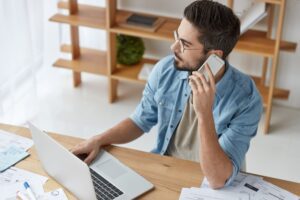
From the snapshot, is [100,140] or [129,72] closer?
[100,140]

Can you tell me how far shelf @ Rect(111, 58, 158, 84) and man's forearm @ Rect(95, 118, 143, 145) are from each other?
1408 millimetres

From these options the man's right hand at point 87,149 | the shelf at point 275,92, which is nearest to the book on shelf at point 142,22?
the shelf at point 275,92

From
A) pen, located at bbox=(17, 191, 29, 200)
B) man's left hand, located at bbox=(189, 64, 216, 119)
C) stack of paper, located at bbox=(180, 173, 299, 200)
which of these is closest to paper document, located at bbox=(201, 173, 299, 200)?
stack of paper, located at bbox=(180, 173, 299, 200)

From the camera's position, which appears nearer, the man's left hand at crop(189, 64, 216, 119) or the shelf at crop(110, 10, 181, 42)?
the man's left hand at crop(189, 64, 216, 119)

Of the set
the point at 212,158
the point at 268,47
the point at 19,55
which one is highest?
the point at 212,158

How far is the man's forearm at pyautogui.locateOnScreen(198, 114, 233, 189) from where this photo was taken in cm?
176

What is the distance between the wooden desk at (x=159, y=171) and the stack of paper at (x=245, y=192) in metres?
0.03

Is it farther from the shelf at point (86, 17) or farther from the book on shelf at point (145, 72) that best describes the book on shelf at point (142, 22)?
the book on shelf at point (145, 72)

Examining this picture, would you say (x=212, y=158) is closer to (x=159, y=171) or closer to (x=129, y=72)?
(x=159, y=171)

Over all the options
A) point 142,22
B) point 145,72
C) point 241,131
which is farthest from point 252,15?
point 241,131

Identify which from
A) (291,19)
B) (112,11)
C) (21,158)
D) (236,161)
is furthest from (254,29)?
(21,158)

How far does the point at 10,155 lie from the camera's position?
6.25 feet

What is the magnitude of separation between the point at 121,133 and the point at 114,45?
5.06 feet

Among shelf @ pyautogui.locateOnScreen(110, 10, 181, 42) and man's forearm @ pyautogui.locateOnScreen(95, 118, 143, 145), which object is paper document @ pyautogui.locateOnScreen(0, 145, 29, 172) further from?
shelf @ pyautogui.locateOnScreen(110, 10, 181, 42)
